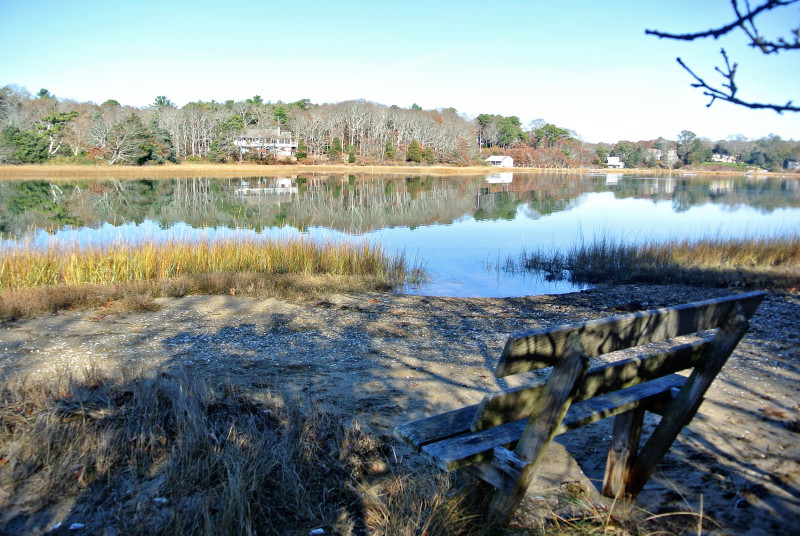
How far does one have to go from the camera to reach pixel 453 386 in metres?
4.93

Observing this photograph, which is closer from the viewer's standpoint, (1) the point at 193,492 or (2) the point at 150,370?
(1) the point at 193,492

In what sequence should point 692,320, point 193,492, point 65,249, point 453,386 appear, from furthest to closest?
point 65,249
point 453,386
point 193,492
point 692,320

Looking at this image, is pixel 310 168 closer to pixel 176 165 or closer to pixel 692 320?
pixel 176 165

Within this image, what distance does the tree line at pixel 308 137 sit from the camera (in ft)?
201

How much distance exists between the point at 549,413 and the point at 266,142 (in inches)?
3507

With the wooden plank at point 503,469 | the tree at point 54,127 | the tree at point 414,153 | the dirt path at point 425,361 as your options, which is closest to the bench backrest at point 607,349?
the wooden plank at point 503,469

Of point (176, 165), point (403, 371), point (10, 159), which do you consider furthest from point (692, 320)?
point (176, 165)

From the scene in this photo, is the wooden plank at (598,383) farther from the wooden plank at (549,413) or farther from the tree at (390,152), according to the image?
the tree at (390,152)

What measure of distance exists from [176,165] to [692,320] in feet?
229

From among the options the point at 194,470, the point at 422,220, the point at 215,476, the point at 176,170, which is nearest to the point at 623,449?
the point at 215,476

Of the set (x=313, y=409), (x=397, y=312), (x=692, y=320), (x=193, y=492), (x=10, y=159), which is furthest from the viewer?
(x=10, y=159)

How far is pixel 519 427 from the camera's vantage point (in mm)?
2561

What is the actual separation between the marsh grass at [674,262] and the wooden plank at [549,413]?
10617mm

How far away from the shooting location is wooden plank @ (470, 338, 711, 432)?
2219 mm
